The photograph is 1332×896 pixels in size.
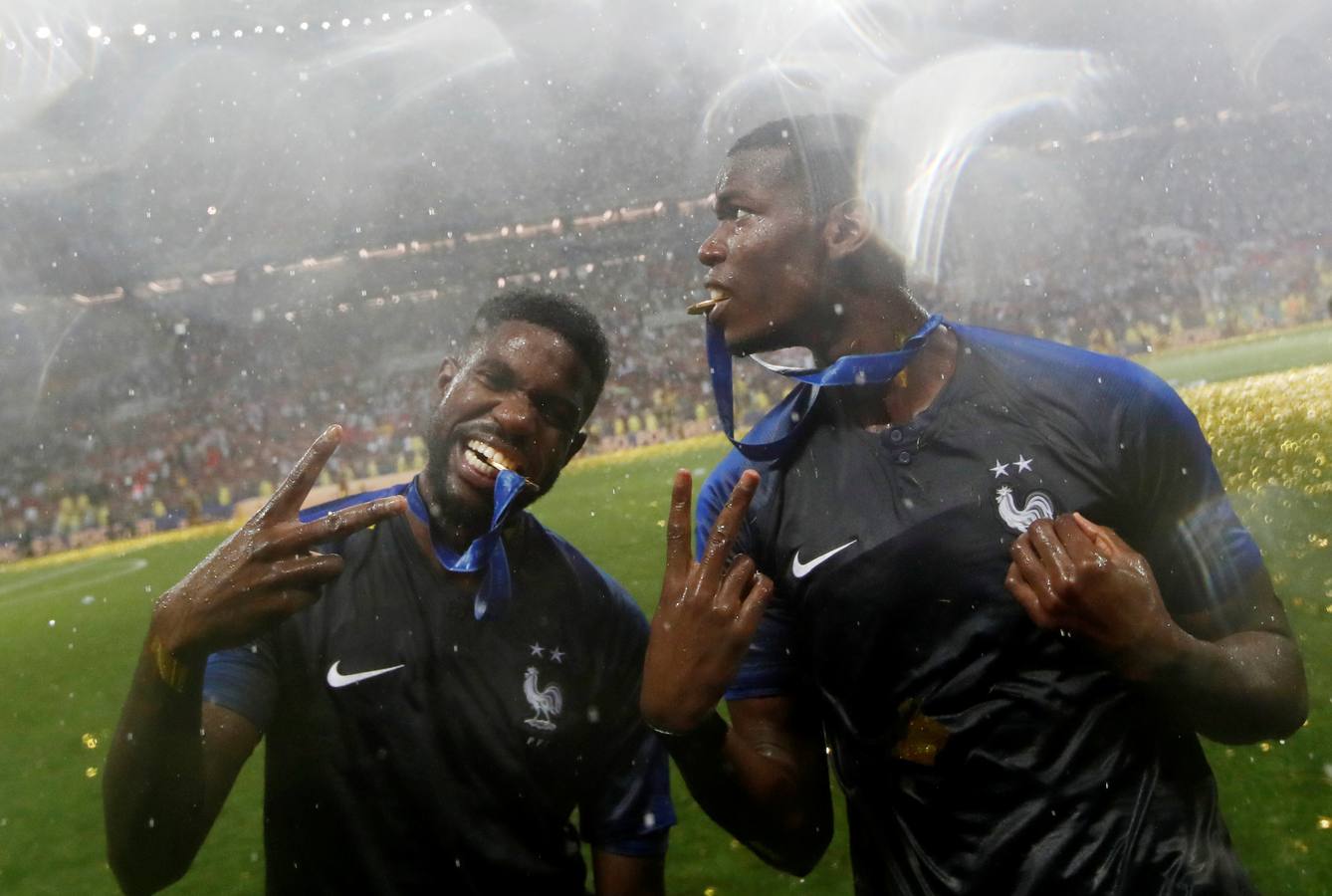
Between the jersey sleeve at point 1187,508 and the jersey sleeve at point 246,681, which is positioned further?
the jersey sleeve at point 246,681

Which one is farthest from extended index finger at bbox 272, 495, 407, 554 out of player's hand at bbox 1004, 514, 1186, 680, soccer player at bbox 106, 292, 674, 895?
player's hand at bbox 1004, 514, 1186, 680

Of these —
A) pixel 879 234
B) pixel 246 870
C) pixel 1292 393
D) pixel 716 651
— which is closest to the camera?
pixel 716 651

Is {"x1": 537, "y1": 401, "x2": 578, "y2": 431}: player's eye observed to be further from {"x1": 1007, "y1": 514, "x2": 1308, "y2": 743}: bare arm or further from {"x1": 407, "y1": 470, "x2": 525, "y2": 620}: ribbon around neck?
{"x1": 1007, "y1": 514, "x2": 1308, "y2": 743}: bare arm

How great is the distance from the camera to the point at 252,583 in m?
1.63

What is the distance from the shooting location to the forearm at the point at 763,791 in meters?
1.67

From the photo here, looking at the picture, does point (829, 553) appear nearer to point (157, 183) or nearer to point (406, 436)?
point (406, 436)

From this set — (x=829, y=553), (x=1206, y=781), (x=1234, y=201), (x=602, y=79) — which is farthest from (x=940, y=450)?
(x=1234, y=201)

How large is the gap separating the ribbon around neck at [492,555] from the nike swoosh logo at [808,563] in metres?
0.49

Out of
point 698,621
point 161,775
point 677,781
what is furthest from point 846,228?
point 677,781

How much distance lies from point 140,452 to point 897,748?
20.4m

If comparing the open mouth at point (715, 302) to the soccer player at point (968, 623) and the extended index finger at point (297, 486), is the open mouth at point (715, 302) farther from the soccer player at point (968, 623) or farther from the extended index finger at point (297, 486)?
the extended index finger at point (297, 486)

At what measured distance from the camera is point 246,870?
3.81 m

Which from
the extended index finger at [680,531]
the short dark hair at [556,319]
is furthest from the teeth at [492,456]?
the extended index finger at [680,531]

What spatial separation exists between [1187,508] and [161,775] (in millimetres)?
1675
